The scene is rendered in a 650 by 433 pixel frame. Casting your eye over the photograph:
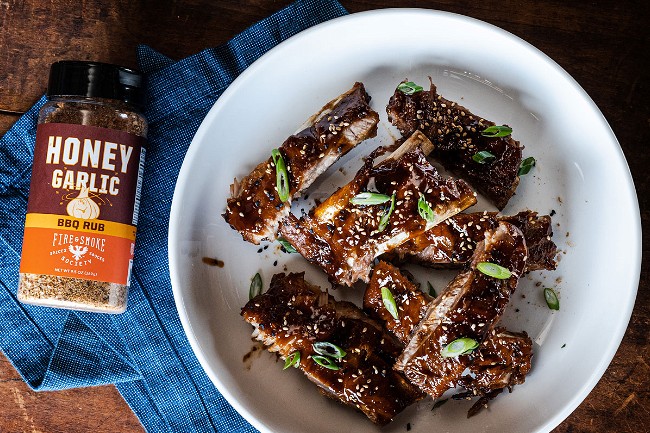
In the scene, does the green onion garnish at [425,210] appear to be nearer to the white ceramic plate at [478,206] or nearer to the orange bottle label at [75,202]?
the white ceramic plate at [478,206]

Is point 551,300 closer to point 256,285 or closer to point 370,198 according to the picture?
point 370,198

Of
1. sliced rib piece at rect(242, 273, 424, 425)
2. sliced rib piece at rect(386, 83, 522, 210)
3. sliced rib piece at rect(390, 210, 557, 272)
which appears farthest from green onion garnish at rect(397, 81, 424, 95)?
sliced rib piece at rect(242, 273, 424, 425)

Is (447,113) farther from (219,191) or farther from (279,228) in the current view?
(219,191)

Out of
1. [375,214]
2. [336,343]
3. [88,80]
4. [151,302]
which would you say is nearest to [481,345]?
[336,343]

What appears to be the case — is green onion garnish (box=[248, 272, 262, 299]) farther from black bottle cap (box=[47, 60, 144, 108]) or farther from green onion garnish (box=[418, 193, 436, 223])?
black bottle cap (box=[47, 60, 144, 108])

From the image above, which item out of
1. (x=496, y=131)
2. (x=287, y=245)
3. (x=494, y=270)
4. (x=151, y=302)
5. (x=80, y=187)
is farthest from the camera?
(x=151, y=302)

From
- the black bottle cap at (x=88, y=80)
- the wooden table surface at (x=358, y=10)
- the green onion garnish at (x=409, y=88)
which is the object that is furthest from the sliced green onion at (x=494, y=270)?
the black bottle cap at (x=88, y=80)

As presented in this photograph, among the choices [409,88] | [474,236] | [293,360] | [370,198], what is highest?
[409,88]

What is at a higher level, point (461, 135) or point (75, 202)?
point (461, 135)

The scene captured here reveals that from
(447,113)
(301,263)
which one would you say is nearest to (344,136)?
(447,113)
